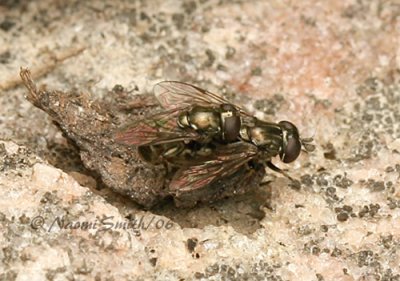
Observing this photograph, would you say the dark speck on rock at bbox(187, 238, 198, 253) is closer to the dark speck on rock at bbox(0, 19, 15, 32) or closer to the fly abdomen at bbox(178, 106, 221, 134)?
the fly abdomen at bbox(178, 106, 221, 134)

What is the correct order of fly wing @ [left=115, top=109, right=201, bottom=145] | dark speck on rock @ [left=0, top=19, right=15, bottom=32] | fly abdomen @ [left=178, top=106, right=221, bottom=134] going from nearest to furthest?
fly wing @ [left=115, top=109, right=201, bottom=145] < fly abdomen @ [left=178, top=106, right=221, bottom=134] < dark speck on rock @ [left=0, top=19, right=15, bottom=32]

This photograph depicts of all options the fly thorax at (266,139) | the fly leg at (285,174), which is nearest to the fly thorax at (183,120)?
the fly thorax at (266,139)

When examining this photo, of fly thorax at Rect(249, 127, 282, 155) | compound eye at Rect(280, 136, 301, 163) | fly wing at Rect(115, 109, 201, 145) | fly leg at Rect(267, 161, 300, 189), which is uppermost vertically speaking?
fly wing at Rect(115, 109, 201, 145)

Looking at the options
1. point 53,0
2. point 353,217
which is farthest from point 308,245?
point 53,0

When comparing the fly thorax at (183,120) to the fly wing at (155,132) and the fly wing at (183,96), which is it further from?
the fly wing at (183,96)

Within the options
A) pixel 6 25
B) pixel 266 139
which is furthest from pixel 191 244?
pixel 6 25

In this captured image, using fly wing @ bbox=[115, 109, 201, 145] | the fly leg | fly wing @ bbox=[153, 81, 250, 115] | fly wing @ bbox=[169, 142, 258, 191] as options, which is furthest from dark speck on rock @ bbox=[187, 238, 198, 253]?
fly wing @ bbox=[153, 81, 250, 115]
